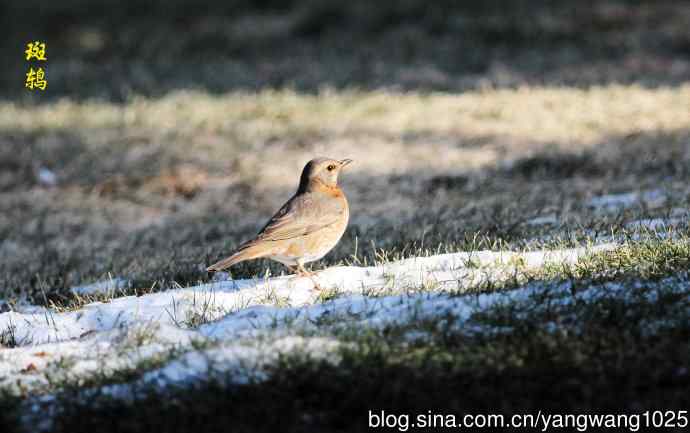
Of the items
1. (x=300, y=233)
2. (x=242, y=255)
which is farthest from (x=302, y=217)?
(x=242, y=255)

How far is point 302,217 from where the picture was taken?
708 centimetres

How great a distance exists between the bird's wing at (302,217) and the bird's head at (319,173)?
21 centimetres

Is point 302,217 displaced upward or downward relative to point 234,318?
upward

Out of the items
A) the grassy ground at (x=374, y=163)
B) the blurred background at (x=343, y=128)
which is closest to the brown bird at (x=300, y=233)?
the blurred background at (x=343, y=128)

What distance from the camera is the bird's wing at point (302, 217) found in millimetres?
6949

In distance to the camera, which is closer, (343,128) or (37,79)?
(343,128)

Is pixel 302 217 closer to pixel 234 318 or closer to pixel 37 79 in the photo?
pixel 234 318

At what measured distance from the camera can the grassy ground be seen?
4746mm

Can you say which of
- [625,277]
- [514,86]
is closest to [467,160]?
[514,86]

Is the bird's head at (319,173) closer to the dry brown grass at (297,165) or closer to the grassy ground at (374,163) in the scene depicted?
the grassy ground at (374,163)

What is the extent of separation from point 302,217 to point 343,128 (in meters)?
6.84

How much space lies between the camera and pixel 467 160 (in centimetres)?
1259

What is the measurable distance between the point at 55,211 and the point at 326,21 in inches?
377

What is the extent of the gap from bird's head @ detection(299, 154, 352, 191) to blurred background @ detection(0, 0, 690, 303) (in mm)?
621
